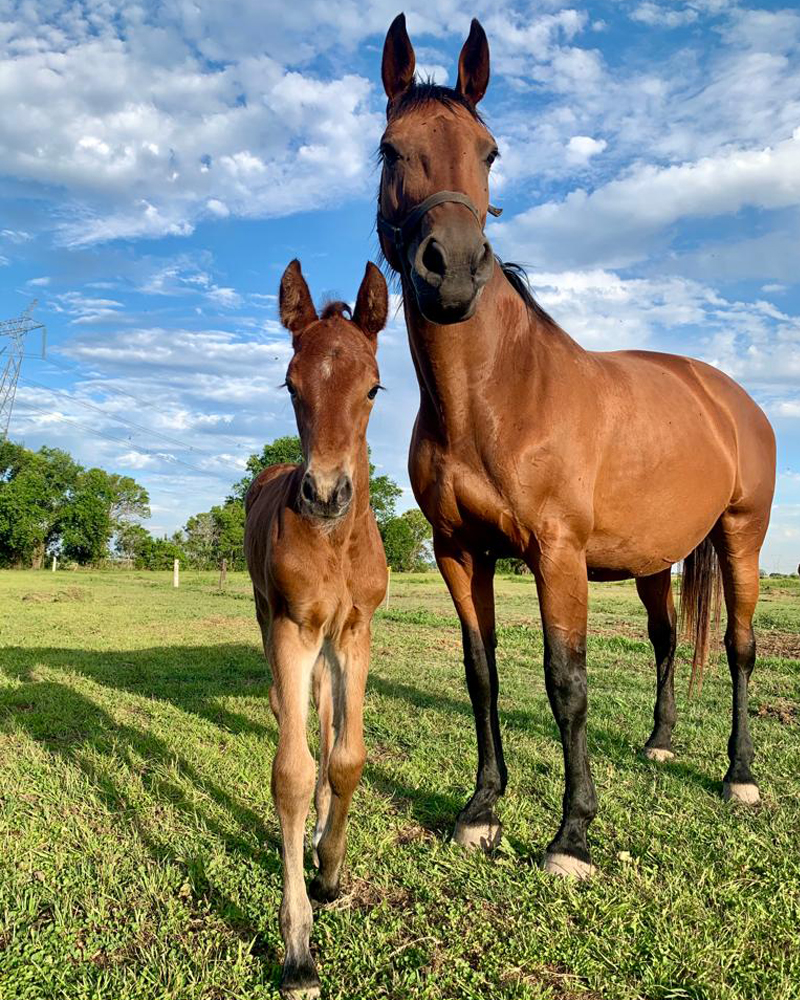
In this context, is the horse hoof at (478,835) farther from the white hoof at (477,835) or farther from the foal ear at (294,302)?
the foal ear at (294,302)

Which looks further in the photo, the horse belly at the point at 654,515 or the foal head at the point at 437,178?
the horse belly at the point at 654,515

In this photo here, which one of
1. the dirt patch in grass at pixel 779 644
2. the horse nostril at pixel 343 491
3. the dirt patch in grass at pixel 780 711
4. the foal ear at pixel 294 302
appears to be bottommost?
the dirt patch in grass at pixel 780 711

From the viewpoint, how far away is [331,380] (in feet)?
9.32

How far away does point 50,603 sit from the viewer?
56.8ft

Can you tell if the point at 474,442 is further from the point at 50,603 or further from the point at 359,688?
the point at 50,603

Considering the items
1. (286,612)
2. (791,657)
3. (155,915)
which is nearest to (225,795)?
(155,915)

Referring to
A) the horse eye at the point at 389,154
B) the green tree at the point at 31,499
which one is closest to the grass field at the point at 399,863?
the horse eye at the point at 389,154

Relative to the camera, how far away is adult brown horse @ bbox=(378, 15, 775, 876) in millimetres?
3174

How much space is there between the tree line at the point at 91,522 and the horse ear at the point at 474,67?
44.9m

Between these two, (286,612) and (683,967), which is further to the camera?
(286,612)

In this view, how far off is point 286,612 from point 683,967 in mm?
2016

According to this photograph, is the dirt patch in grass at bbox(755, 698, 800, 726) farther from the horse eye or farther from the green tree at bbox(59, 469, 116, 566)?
the green tree at bbox(59, 469, 116, 566)

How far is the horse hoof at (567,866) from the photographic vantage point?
3.08 m

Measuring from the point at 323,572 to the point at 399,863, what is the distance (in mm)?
1433
